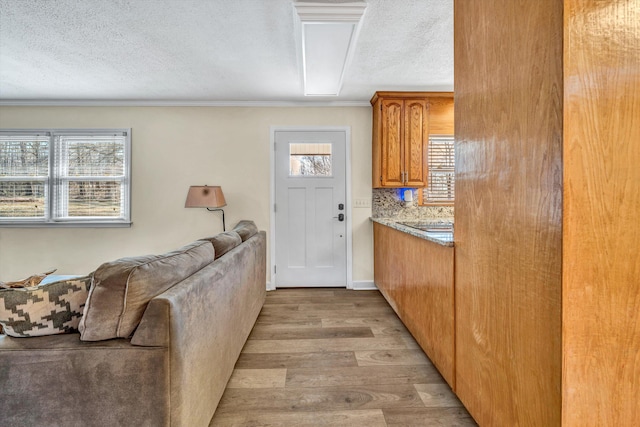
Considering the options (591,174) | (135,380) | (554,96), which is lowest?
(135,380)

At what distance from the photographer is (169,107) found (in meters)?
3.71

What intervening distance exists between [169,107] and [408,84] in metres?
2.94

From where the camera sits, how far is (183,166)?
12.3 ft

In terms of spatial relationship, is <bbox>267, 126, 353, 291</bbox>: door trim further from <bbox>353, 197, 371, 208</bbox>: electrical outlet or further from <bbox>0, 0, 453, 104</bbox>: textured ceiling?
<bbox>0, 0, 453, 104</bbox>: textured ceiling

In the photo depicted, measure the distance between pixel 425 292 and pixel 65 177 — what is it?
4.35 meters

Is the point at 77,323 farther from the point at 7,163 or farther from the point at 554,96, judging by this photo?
the point at 7,163

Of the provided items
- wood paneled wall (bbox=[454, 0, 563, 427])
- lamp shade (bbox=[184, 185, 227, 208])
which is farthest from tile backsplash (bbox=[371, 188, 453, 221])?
wood paneled wall (bbox=[454, 0, 563, 427])

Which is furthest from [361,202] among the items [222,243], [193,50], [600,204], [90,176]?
→ [90,176]

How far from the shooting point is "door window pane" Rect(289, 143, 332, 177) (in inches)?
148

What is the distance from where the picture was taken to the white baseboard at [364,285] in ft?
12.4

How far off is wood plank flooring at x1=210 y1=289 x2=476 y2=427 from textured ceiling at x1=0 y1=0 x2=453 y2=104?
7.88 feet

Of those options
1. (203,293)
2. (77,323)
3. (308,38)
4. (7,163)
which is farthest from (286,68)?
(7,163)

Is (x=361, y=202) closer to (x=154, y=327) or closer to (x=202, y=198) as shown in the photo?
(x=202, y=198)

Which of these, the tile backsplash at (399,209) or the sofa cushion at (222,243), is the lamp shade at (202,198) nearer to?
the sofa cushion at (222,243)
